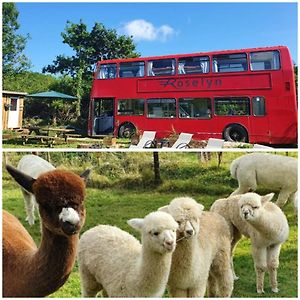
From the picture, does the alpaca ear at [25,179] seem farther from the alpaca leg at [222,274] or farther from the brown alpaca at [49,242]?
the alpaca leg at [222,274]

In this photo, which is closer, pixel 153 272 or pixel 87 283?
pixel 153 272

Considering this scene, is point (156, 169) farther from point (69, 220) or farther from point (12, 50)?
point (12, 50)

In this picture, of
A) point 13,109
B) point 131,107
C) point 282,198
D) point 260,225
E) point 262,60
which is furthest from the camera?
point 13,109

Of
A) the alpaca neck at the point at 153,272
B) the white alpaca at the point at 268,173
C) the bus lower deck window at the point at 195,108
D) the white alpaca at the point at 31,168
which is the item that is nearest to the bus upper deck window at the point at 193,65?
the bus lower deck window at the point at 195,108

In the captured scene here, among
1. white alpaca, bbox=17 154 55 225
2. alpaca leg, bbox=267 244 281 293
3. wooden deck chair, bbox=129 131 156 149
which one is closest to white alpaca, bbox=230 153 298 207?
alpaca leg, bbox=267 244 281 293

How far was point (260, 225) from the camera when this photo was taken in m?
2.06

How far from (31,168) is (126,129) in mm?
4967

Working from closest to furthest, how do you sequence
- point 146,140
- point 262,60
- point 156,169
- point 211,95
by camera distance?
1. point 156,169
2. point 146,140
3. point 262,60
4. point 211,95

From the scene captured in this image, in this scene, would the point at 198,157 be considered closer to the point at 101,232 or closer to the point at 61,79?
the point at 101,232

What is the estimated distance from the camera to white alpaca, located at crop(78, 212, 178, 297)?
161 centimetres

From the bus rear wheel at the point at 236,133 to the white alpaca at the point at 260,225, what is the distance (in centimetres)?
423

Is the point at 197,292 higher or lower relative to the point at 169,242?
lower

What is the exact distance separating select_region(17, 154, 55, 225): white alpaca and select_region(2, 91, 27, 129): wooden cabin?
8168 millimetres

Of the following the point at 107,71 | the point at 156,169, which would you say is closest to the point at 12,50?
the point at 107,71
